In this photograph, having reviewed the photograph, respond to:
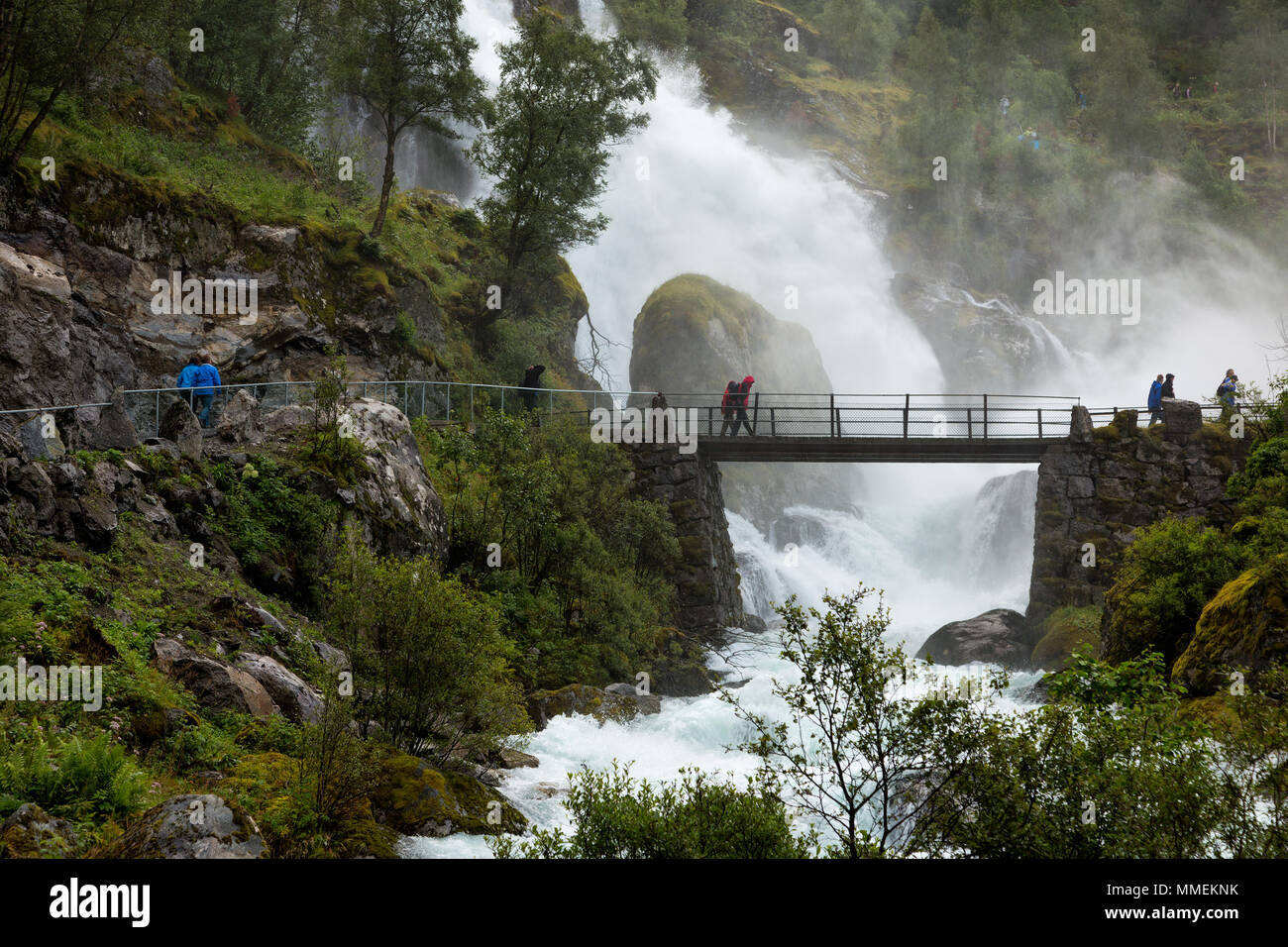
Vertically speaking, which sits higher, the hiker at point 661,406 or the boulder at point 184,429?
the hiker at point 661,406

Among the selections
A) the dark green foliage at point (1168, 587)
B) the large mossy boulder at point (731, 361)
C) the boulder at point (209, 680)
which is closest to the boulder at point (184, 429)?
the boulder at point (209, 680)

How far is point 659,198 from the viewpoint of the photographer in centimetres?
6028

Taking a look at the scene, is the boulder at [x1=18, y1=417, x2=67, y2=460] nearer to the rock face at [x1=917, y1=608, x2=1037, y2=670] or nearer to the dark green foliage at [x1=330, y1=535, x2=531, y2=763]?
the dark green foliage at [x1=330, y1=535, x2=531, y2=763]

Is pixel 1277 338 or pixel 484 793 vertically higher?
pixel 1277 338

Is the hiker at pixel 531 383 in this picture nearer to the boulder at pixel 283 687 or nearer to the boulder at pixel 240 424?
the boulder at pixel 240 424

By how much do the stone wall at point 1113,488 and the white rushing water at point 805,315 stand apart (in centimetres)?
439

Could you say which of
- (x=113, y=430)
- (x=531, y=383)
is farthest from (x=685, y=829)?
(x=531, y=383)

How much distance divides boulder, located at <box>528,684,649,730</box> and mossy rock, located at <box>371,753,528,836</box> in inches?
213

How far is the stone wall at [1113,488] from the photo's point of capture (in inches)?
1083

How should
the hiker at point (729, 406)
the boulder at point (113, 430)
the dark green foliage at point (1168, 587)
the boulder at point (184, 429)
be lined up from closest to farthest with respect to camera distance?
the boulder at point (113, 430), the boulder at point (184, 429), the dark green foliage at point (1168, 587), the hiker at point (729, 406)

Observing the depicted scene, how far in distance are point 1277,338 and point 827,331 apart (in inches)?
1283

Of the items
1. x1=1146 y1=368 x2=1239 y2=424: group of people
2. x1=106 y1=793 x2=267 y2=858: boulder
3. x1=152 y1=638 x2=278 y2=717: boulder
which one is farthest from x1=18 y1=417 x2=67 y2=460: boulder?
x1=1146 y1=368 x2=1239 y2=424: group of people
